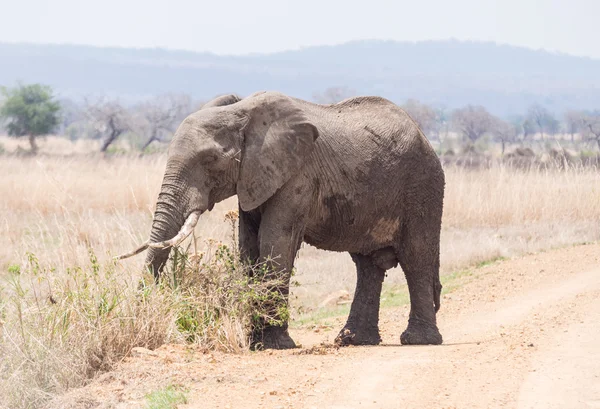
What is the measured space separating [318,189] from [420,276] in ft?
5.12

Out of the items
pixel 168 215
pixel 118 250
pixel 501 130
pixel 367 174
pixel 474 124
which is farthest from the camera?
pixel 501 130

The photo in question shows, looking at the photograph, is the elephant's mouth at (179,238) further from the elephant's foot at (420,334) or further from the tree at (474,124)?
the tree at (474,124)

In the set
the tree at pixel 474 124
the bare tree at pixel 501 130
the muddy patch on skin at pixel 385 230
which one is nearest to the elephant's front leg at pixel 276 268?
the muddy patch on skin at pixel 385 230

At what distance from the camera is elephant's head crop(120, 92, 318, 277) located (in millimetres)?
8828

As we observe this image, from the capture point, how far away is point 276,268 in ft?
30.4

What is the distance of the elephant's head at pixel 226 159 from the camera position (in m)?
8.83

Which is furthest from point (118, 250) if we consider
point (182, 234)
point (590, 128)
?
point (590, 128)

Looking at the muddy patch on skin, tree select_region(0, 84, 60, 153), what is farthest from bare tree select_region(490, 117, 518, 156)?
the muddy patch on skin

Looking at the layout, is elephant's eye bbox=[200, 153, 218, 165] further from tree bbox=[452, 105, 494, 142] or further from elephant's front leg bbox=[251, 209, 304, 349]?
tree bbox=[452, 105, 494, 142]

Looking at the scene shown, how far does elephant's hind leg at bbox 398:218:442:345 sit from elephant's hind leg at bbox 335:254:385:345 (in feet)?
0.97

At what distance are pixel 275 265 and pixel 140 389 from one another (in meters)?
1.90

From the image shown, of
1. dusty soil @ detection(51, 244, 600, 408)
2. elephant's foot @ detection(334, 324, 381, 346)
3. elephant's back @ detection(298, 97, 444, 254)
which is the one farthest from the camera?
elephant's foot @ detection(334, 324, 381, 346)

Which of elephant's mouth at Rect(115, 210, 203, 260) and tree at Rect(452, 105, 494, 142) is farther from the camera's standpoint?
tree at Rect(452, 105, 494, 142)

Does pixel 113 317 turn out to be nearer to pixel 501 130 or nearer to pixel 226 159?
pixel 226 159
